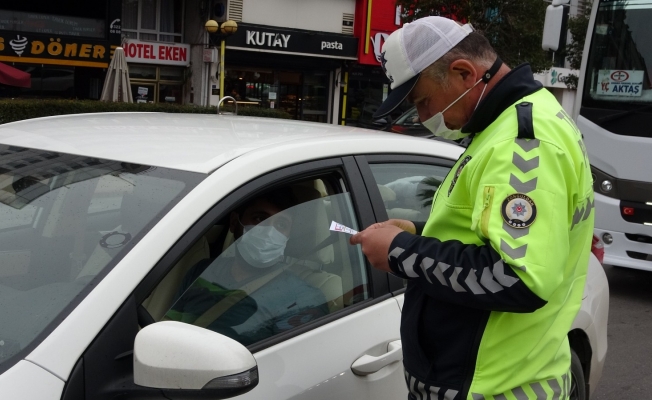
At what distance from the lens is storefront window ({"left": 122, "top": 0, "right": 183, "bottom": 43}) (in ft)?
66.6

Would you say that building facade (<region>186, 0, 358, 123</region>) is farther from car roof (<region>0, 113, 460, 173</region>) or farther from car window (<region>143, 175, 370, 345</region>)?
car window (<region>143, 175, 370, 345</region>)

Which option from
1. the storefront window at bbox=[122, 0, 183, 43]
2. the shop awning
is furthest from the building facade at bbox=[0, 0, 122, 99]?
the shop awning

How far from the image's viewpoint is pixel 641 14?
754cm

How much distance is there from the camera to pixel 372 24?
77.7 ft

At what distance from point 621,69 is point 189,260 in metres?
6.67

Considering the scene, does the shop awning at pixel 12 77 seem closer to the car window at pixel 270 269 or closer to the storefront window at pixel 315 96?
the storefront window at pixel 315 96

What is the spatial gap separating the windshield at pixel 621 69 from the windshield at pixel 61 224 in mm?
6386

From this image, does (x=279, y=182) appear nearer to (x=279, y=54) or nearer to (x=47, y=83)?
(x=47, y=83)

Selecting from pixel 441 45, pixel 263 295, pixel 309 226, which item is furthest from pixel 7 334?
pixel 441 45

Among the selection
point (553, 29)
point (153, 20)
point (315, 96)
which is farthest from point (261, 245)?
point (315, 96)

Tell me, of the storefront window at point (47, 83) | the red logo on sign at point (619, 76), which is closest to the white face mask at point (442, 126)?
the red logo on sign at point (619, 76)

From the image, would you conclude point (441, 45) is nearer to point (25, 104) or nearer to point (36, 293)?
point (36, 293)

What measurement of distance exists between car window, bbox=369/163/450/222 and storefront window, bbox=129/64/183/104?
1704cm

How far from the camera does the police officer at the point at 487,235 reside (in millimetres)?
1728
